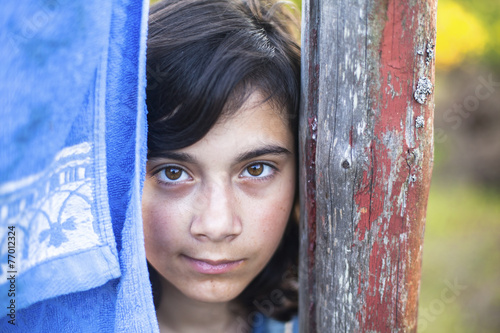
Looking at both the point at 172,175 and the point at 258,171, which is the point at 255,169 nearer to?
the point at 258,171

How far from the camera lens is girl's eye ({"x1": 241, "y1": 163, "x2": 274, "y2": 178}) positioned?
1.22m

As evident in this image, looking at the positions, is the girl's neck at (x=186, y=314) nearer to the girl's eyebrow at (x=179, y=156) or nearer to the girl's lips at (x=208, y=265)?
the girl's lips at (x=208, y=265)

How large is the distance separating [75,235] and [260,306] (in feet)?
3.05

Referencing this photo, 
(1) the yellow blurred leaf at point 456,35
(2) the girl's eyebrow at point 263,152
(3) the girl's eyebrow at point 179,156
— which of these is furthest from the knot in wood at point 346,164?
(1) the yellow blurred leaf at point 456,35

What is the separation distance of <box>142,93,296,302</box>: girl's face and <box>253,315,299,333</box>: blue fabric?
Result: 401 millimetres

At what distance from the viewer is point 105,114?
3.09 feet

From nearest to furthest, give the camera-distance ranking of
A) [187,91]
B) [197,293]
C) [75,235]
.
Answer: [75,235]
[187,91]
[197,293]

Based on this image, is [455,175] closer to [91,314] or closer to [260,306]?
[260,306]

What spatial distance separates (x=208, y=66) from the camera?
1135mm

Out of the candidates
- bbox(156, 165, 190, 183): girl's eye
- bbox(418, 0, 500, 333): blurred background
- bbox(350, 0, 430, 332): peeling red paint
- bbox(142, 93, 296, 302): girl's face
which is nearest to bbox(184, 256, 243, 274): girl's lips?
bbox(142, 93, 296, 302): girl's face

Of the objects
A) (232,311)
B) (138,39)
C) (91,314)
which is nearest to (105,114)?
(138,39)

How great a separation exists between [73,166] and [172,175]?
1.14ft

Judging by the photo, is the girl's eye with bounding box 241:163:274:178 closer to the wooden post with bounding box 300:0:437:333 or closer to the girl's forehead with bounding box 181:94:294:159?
the girl's forehead with bounding box 181:94:294:159

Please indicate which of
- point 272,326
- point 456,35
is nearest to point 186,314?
point 272,326
